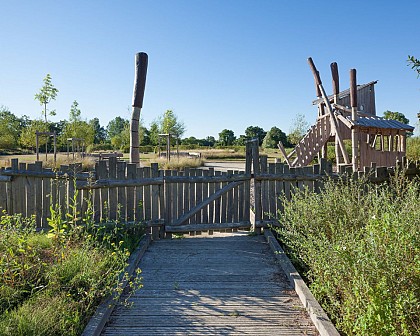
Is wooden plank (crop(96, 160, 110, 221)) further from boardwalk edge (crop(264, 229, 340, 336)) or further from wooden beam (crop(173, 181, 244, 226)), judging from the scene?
boardwalk edge (crop(264, 229, 340, 336))

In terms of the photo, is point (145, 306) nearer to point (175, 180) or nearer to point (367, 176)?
point (175, 180)

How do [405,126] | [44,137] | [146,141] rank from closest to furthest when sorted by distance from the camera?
[405,126], [44,137], [146,141]

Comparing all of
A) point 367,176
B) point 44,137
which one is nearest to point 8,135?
point 44,137

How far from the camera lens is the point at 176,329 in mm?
3244

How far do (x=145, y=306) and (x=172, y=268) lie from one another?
122 centimetres

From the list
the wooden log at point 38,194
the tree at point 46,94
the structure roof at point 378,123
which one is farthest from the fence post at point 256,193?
the tree at point 46,94

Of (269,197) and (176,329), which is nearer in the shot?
(176,329)

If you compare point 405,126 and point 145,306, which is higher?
Result: point 405,126

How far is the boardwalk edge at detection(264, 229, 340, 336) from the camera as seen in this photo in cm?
304

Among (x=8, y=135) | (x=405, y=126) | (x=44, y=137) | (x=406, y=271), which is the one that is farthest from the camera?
(x=8, y=135)

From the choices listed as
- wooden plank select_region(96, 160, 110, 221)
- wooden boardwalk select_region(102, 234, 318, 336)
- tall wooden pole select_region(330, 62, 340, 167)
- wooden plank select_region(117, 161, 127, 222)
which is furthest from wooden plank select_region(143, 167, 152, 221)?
tall wooden pole select_region(330, 62, 340, 167)

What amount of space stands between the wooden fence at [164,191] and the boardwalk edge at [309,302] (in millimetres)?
1599

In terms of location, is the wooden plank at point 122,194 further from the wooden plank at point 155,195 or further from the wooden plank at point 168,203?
the wooden plank at point 168,203

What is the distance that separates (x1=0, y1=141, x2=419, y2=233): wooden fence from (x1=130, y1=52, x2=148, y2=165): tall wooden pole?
3.89 feet
